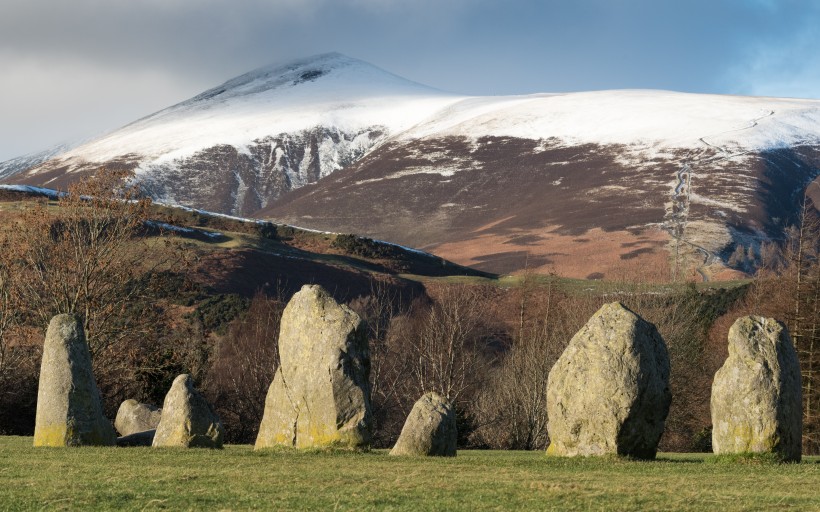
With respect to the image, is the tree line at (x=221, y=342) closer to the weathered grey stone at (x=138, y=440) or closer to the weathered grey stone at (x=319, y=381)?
the weathered grey stone at (x=138, y=440)

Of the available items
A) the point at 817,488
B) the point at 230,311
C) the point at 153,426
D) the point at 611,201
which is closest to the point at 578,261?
the point at 611,201

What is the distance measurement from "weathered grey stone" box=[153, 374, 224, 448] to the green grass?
1970mm

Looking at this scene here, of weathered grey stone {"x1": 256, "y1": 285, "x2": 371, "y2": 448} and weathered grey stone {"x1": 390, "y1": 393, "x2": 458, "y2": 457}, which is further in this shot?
weathered grey stone {"x1": 390, "y1": 393, "x2": 458, "y2": 457}

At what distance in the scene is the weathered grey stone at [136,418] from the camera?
34.0m

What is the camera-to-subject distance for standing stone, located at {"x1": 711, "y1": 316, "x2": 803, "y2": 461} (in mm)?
25328

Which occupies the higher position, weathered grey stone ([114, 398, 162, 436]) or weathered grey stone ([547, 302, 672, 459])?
weathered grey stone ([547, 302, 672, 459])

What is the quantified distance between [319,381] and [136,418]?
419 inches

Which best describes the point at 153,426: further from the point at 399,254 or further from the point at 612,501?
the point at 399,254

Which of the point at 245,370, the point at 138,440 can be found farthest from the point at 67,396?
the point at 245,370

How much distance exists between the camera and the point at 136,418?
34.3m

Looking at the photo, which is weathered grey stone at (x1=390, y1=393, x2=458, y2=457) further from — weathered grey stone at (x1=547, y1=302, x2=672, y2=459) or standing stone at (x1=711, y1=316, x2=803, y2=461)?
standing stone at (x1=711, y1=316, x2=803, y2=461)

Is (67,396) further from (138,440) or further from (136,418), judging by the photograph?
(136,418)

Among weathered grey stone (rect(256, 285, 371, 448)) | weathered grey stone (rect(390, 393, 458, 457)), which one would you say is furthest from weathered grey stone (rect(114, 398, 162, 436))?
weathered grey stone (rect(390, 393, 458, 457))

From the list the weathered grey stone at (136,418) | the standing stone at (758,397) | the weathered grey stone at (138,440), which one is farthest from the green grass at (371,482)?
the weathered grey stone at (136,418)
